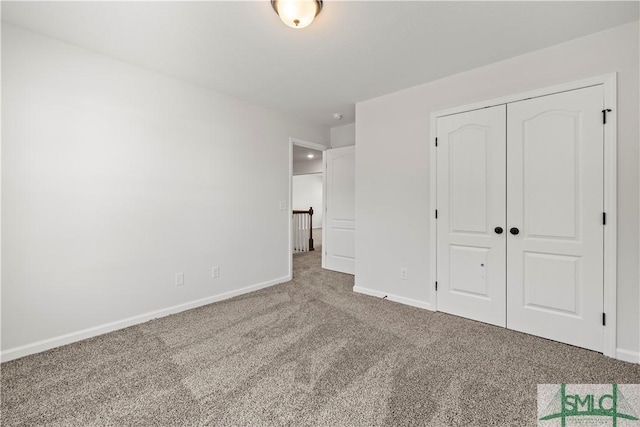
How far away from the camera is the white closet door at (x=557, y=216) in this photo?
83.5 inches

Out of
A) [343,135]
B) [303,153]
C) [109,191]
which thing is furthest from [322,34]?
[303,153]

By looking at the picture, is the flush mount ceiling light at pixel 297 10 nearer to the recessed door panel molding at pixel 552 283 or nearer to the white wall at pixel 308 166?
the recessed door panel molding at pixel 552 283

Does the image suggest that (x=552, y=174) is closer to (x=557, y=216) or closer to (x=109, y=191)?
(x=557, y=216)

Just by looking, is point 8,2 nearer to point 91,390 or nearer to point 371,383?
point 91,390

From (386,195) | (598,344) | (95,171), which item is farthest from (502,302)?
(95,171)

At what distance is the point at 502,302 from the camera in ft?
8.35

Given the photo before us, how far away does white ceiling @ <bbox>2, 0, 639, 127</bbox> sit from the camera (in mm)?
1837

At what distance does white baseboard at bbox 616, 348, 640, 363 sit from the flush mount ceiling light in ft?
10.6

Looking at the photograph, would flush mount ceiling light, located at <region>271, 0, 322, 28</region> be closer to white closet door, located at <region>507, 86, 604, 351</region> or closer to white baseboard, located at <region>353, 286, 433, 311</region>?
white closet door, located at <region>507, 86, 604, 351</region>

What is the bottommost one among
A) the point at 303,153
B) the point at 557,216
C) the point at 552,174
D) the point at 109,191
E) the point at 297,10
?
the point at 557,216

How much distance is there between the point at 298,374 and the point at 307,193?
10.5 metres

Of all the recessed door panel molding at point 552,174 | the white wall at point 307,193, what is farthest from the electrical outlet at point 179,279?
the white wall at point 307,193

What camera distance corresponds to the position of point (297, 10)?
1.72m

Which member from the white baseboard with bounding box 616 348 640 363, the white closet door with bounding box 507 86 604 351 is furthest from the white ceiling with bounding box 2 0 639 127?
the white baseboard with bounding box 616 348 640 363
